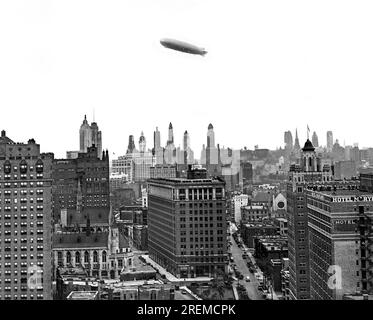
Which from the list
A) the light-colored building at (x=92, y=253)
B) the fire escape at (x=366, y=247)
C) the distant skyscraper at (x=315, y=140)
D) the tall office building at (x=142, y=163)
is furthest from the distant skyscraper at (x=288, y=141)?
the light-colored building at (x=92, y=253)

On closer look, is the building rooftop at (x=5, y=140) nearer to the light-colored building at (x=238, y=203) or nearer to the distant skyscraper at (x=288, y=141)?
the distant skyscraper at (x=288, y=141)

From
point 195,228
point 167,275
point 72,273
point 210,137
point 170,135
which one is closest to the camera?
point 210,137

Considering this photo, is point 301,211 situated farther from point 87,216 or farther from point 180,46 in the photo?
point 180,46

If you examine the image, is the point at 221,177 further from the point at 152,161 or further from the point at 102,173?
the point at 102,173

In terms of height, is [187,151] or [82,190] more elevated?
[187,151]

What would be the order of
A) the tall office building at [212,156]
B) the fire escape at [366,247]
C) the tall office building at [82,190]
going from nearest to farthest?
1. the fire escape at [366,247]
2. the tall office building at [212,156]
3. the tall office building at [82,190]

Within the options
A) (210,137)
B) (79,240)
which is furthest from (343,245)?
(79,240)

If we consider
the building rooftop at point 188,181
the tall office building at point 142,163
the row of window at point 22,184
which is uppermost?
the tall office building at point 142,163
